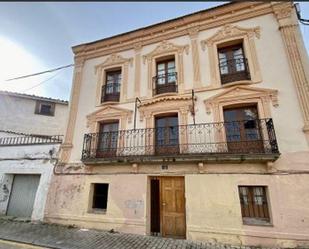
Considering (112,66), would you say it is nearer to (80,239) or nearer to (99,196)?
(99,196)

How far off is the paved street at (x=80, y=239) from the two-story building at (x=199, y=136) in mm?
499

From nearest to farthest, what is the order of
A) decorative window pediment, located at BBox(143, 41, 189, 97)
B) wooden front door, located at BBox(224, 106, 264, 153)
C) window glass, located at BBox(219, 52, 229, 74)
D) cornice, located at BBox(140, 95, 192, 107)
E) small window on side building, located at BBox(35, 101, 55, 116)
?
wooden front door, located at BBox(224, 106, 264, 153) < cornice, located at BBox(140, 95, 192, 107) < window glass, located at BBox(219, 52, 229, 74) < decorative window pediment, located at BBox(143, 41, 189, 97) < small window on side building, located at BBox(35, 101, 55, 116)

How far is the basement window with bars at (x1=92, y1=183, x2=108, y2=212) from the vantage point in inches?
352

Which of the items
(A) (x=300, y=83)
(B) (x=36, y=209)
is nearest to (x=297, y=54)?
(A) (x=300, y=83)

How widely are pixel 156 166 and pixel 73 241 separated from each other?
3958mm

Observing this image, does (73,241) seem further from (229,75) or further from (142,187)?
(229,75)

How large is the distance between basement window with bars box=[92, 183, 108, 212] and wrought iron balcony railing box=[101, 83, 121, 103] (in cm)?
435

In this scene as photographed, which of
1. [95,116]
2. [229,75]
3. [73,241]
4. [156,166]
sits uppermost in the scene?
[229,75]

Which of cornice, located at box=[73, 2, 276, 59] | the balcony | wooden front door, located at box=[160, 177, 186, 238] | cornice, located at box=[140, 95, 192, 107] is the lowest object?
wooden front door, located at box=[160, 177, 186, 238]

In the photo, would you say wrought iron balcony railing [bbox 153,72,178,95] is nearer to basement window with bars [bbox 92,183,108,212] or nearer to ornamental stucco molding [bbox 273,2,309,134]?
ornamental stucco molding [bbox 273,2,309,134]

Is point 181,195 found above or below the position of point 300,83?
below

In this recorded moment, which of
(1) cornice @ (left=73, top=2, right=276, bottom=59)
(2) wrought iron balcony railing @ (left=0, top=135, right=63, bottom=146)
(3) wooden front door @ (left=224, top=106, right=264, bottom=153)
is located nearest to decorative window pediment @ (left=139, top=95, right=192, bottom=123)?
(3) wooden front door @ (left=224, top=106, right=264, bottom=153)

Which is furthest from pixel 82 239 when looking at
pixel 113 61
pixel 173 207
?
pixel 113 61

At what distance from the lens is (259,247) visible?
20.8 ft
